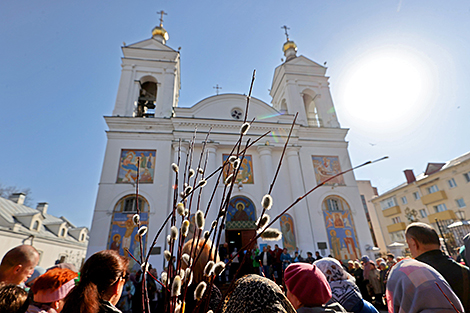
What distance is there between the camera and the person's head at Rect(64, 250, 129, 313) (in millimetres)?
1270

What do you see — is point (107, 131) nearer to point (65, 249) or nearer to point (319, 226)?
point (319, 226)

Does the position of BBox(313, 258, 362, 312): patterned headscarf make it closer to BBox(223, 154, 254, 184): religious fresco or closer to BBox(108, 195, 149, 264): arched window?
BBox(108, 195, 149, 264): arched window

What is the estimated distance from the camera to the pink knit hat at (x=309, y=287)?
1461 millimetres

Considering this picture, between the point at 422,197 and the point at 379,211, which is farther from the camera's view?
the point at 379,211

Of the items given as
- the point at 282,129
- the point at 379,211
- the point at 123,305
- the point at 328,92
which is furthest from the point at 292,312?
the point at 379,211

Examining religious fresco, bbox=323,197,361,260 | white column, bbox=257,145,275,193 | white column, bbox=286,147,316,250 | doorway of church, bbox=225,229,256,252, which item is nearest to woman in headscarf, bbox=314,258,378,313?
doorway of church, bbox=225,229,256,252

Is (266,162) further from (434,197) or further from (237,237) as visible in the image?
(434,197)

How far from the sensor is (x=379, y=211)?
3042cm

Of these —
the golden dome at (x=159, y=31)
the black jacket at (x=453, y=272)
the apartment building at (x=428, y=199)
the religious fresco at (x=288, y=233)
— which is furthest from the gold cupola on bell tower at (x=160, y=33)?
the apartment building at (x=428, y=199)

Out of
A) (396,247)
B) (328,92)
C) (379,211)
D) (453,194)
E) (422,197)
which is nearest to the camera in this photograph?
(396,247)

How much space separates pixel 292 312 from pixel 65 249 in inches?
1136

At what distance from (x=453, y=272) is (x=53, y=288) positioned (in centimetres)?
345

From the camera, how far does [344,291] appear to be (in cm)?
207

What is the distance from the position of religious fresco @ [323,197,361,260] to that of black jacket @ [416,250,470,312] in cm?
1144
